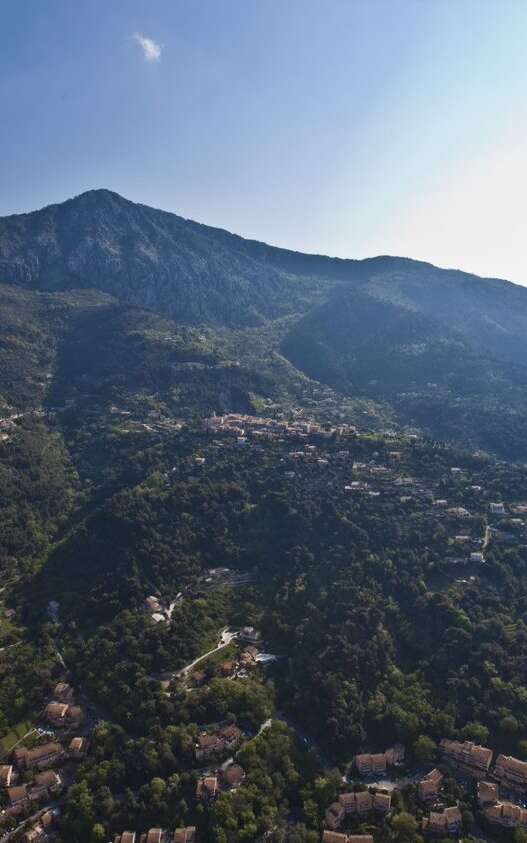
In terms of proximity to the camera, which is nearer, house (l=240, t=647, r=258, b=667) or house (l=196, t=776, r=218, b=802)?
house (l=196, t=776, r=218, b=802)

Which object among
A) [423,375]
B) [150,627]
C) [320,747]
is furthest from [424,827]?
[423,375]

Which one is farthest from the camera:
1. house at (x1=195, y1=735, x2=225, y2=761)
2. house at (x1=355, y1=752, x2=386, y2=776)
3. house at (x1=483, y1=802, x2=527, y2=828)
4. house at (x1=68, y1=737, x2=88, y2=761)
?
house at (x1=68, y1=737, x2=88, y2=761)

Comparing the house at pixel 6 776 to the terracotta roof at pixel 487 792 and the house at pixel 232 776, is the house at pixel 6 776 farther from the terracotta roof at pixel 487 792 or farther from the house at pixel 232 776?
the terracotta roof at pixel 487 792

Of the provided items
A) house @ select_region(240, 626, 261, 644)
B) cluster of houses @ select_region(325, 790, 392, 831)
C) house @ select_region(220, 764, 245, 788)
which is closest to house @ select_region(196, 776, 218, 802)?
house @ select_region(220, 764, 245, 788)

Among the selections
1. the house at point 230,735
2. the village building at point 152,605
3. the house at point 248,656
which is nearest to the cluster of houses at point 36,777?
the house at point 230,735

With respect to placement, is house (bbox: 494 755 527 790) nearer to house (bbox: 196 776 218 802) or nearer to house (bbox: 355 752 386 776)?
house (bbox: 355 752 386 776)

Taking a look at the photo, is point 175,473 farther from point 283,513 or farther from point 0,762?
point 0,762

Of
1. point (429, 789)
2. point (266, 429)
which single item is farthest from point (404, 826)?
point (266, 429)
